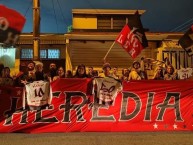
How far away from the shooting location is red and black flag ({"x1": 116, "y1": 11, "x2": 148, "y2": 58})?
42.6 ft

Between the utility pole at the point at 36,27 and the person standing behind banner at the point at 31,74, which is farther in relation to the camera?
the utility pole at the point at 36,27

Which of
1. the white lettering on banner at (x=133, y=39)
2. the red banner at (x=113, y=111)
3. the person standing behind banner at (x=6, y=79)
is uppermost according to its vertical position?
the white lettering on banner at (x=133, y=39)

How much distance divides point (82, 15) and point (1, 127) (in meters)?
12.9

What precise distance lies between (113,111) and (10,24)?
3.55m

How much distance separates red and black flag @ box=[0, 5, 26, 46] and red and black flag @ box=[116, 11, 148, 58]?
3879mm

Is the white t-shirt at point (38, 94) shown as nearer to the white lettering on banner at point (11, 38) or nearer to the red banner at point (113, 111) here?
the red banner at point (113, 111)

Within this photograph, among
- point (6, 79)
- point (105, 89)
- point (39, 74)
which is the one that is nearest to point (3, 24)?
point (6, 79)

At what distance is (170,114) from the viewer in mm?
10430

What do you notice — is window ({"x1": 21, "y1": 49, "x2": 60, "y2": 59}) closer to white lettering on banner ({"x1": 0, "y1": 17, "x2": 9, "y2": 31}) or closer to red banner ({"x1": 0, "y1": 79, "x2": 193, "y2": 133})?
white lettering on banner ({"x1": 0, "y1": 17, "x2": 9, "y2": 31})

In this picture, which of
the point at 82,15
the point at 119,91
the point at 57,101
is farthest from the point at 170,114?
the point at 82,15

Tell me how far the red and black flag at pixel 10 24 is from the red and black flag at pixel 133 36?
3.88m

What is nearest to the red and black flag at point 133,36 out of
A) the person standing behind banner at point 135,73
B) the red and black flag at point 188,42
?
the person standing behind banner at point 135,73

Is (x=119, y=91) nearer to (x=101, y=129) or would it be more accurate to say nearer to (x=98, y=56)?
(x=101, y=129)

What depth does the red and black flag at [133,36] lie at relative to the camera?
13.0 m
